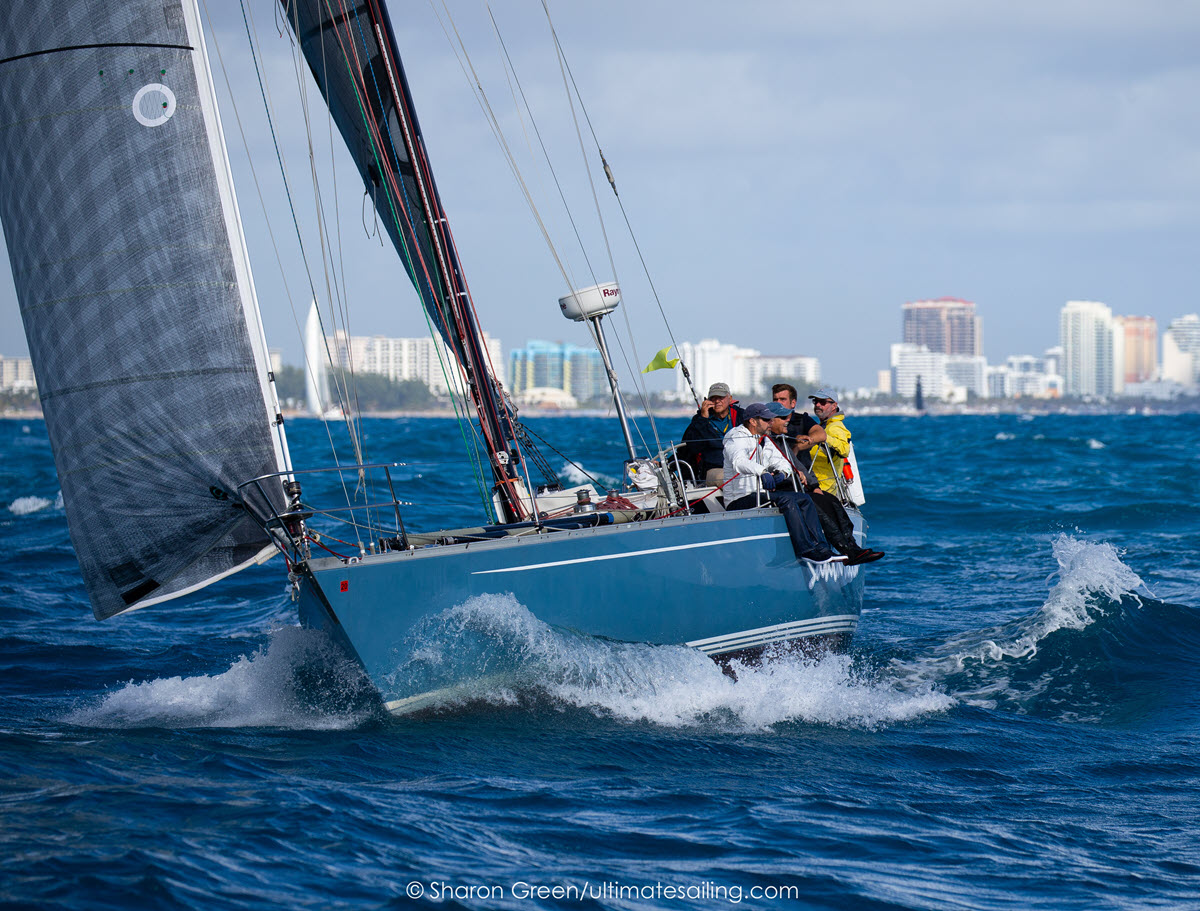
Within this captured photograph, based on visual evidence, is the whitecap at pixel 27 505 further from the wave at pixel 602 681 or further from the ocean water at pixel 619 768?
the wave at pixel 602 681

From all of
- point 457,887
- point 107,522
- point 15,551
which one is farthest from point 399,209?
point 15,551

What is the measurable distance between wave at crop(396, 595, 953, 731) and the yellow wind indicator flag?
2.67 metres

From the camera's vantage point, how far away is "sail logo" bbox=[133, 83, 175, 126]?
20.5 ft

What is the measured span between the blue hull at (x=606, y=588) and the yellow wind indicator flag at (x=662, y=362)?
208 centimetres

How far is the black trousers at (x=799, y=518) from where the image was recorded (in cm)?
742

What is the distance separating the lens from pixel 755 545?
7.29 m

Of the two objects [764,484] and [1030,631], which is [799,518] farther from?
[1030,631]

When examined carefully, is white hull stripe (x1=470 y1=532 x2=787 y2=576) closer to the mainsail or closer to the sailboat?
the sailboat

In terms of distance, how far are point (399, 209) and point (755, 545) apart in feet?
10.2

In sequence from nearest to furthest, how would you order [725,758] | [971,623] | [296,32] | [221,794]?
[221,794]
[725,758]
[296,32]
[971,623]

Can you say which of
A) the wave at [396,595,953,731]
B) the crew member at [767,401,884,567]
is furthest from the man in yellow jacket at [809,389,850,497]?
the wave at [396,595,953,731]

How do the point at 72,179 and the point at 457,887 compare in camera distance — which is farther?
the point at 72,179

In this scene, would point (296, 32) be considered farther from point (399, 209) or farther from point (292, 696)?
point (292, 696)

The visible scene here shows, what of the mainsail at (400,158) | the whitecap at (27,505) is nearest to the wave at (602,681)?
the mainsail at (400,158)
